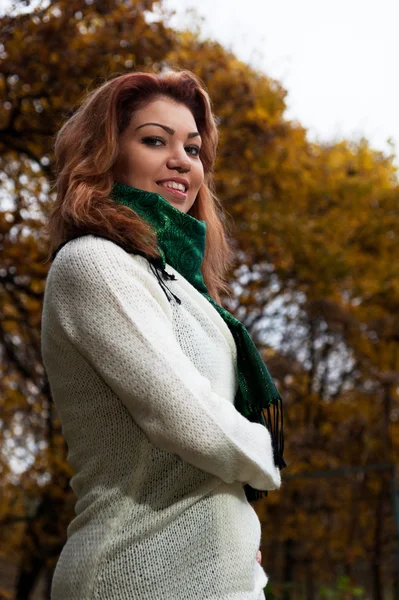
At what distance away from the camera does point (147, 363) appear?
1.57 m

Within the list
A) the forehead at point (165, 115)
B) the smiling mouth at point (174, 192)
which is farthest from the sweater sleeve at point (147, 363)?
the forehead at point (165, 115)

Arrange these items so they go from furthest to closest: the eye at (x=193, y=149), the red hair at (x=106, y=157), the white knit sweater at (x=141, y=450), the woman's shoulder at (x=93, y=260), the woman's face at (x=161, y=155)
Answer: the eye at (x=193, y=149) → the woman's face at (x=161, y=155) → the red hair at (x=106, y=157) → the woman's shoulder at (x=93, y=260) → the white knit sweater at (x=141, y=450)

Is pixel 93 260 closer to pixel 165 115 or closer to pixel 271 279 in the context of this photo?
pixel 165 115

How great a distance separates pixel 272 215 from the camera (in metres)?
7.91

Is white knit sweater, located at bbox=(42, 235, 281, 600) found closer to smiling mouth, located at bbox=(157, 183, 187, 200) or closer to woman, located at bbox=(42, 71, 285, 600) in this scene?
woman, located at bbox=(42, 71, 285, 600)

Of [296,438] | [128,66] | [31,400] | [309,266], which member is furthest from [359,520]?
[128,66]

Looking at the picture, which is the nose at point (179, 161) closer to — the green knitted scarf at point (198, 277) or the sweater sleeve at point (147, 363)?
the green knitted scarf at point (198, 277)

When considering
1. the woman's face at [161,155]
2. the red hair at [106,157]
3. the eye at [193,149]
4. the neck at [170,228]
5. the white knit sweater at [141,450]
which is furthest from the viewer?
the eye at [193,149]

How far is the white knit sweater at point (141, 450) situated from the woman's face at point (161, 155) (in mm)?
352

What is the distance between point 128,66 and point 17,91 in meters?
0.86

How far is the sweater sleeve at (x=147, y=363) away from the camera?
1.55 m

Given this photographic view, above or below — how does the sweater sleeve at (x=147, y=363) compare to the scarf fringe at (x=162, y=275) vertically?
below

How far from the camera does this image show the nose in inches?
80.4

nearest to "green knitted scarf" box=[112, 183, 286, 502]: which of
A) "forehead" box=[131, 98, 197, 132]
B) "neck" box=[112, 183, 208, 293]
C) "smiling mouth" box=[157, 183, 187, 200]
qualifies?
"neck" box=[112, 183, 208, 293]
